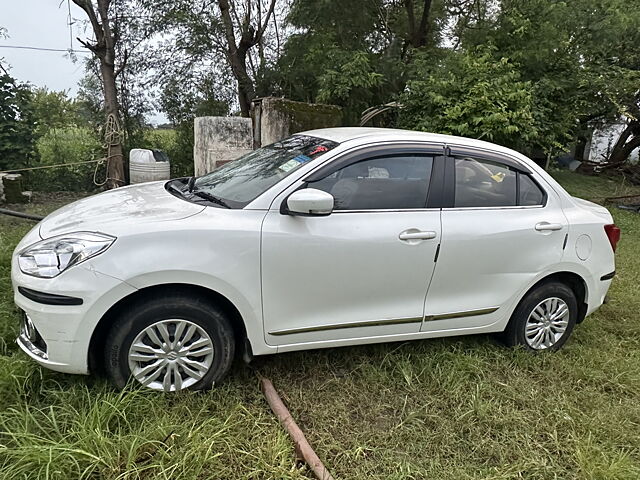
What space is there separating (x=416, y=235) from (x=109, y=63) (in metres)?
6.04

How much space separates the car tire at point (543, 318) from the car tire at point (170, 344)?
2010 mm

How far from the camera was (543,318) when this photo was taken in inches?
134

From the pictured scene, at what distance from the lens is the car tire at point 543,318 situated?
3346 millimetres

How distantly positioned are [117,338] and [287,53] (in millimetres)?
7830

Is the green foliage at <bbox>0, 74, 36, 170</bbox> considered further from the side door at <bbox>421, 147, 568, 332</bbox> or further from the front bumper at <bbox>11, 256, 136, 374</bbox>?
the side door at <bbox>421, 147, 568, 332</bbox>

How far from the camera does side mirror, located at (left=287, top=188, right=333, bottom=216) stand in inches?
98.3

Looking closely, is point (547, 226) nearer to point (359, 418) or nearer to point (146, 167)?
point (359, 418)

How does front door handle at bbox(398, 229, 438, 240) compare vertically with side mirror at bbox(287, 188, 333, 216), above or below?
below

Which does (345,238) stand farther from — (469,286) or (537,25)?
(537,25)

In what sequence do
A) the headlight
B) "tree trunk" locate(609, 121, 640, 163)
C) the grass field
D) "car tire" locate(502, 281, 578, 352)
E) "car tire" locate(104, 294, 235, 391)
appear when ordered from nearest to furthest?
the grass field, the headlight, "car tire" locate(104, 294, 235, 391), "car tire" locate(502, 281, 578, 352), "tree trunk" locate(609, 121, 640, 163)

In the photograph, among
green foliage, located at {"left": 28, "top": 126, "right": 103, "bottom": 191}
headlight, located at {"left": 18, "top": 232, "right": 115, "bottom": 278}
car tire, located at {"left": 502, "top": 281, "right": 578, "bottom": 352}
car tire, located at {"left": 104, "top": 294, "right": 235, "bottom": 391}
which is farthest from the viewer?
green foliage, located at {"left": 28, "top": 126, "right": 103, "bottom": 191}

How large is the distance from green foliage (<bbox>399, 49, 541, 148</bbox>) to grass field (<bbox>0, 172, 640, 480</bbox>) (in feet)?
14.2

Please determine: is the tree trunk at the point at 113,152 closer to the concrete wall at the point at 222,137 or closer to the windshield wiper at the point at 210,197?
the concrete wall at the point at 222,137

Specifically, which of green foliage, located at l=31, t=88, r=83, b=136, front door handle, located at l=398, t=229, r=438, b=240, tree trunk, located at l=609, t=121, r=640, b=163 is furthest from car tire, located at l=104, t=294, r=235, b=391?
tree trunk, located at l=609, t=121, r=640, b=163
